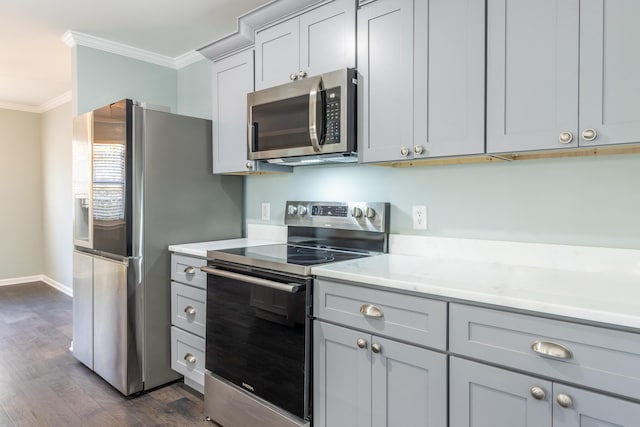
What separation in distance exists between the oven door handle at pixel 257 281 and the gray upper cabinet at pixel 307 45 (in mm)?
1065

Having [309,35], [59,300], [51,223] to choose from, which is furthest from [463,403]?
[51,223]

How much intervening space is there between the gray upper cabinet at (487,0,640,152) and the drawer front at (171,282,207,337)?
173cm

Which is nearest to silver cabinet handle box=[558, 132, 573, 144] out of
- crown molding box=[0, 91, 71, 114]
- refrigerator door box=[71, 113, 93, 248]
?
refrigerator door box=[71, 113, 93, 248]

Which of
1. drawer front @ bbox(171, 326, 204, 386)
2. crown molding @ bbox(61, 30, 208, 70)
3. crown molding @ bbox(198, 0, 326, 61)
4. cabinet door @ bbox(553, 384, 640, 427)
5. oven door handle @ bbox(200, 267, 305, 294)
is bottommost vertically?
drawer front @ bbox(171, 326, 204, 386)

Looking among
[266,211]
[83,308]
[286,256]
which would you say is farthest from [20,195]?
[286,256]

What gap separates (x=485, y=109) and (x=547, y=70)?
23cm

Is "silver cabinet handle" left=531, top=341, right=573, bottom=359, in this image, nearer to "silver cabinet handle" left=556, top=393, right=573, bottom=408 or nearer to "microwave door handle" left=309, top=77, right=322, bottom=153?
"silver cabinet handle" left=556, top=393, right=573, bottom=408

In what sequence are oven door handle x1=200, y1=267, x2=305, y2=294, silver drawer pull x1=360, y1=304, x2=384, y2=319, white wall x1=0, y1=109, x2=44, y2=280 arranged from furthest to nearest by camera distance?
white wall x1=0, y1=109, x2=44, y2=280, oven door handle x1=200, y1=267, x2=305, y2=294, silver drawer pull x1=360, y1=304, x2=384, y2=319

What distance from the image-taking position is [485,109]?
152 centimetres

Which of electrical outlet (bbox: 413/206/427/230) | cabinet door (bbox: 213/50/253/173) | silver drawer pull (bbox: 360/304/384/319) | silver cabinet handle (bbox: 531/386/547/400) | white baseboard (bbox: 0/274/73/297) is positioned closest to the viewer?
silver cabinet handle (bbox: 531/386/547/400)

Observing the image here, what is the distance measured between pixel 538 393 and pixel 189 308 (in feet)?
6.14

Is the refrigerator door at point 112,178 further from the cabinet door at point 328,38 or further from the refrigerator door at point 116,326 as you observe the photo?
the cabinet door at point 328,38

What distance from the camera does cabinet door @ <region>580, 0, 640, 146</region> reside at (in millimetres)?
1233

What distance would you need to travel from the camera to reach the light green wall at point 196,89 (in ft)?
10.8
